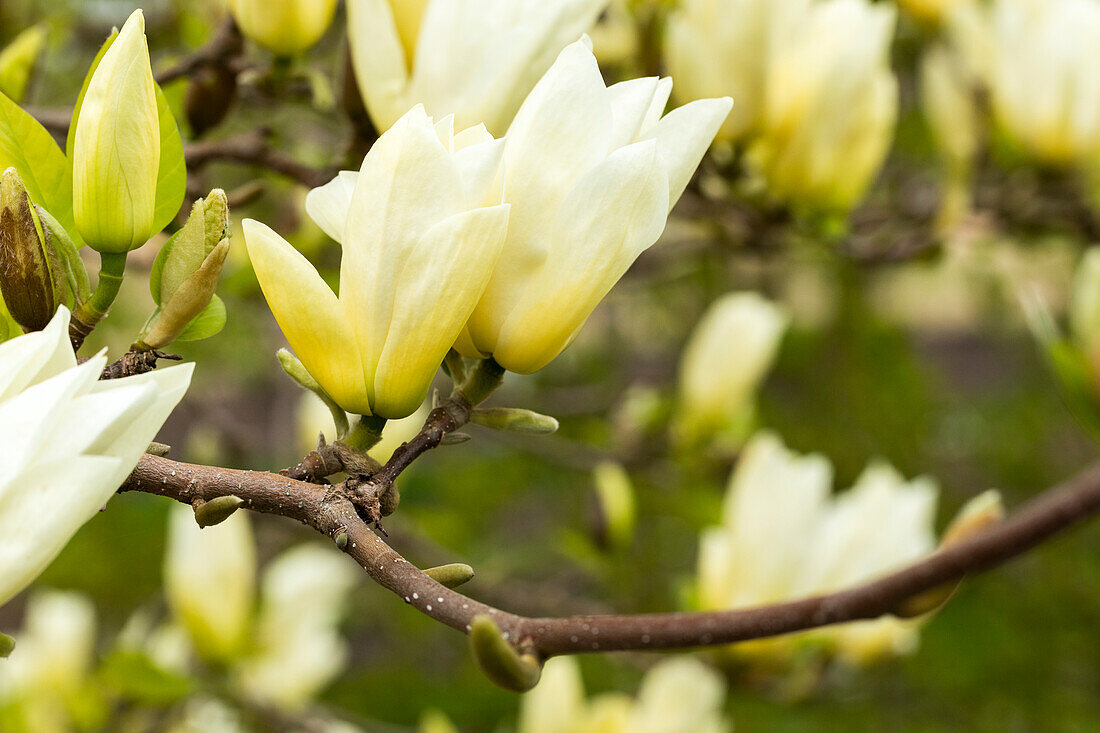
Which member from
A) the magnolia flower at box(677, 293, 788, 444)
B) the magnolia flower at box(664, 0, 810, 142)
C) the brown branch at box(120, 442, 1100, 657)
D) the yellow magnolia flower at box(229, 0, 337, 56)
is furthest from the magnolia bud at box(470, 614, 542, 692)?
the magnolia flower at box(677, 293, 788, 444)

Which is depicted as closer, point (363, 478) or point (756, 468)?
point (363, 478)

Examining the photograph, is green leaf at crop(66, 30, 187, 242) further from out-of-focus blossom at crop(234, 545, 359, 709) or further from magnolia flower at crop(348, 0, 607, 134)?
out-of-focus blossom at crop(234, 545, 359, 709)

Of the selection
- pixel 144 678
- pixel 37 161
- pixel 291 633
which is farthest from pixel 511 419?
pixel 291 633

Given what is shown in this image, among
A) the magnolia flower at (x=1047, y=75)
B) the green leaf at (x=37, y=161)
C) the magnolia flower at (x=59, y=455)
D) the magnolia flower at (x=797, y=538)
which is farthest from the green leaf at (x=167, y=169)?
the magnolia flower at (x=1047, y=75)

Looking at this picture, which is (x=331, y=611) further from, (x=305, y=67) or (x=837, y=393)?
(x=837, y=393)

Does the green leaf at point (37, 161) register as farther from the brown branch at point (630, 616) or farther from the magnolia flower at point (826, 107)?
the magnolia flower at point (826, 107)

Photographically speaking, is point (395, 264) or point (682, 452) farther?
point (682, 452)

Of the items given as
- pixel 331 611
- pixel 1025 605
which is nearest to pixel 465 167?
pixel 331 611

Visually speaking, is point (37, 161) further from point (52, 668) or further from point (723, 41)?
point (52, 668)
